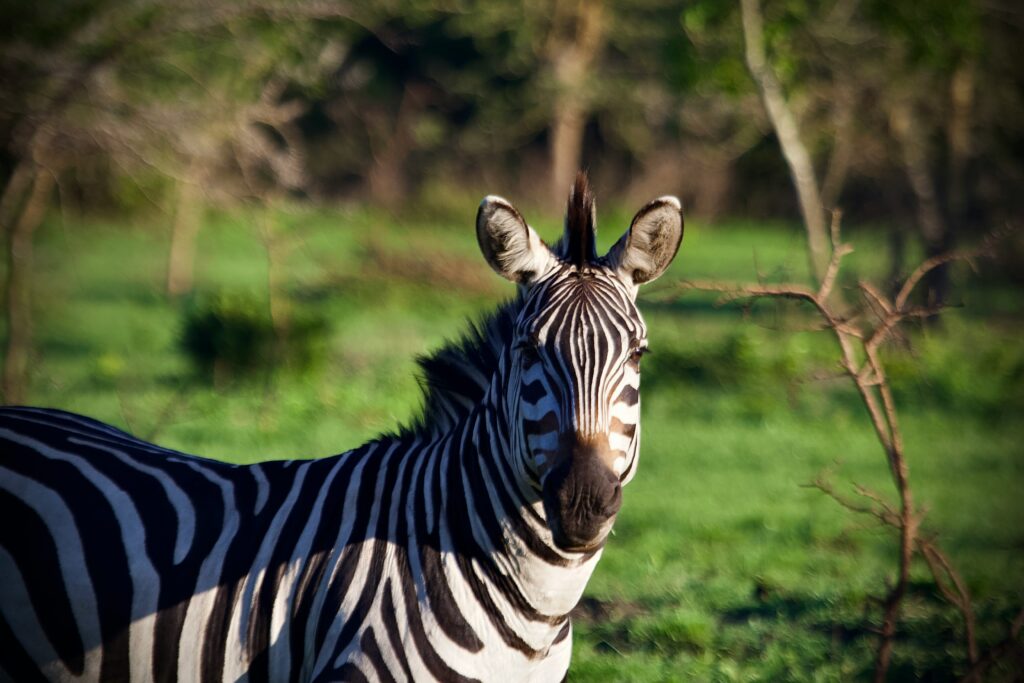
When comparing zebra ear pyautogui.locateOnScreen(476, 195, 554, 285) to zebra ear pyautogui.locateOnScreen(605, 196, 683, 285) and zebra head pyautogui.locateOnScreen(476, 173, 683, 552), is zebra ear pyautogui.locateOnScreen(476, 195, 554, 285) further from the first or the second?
zebra ear pyautogui.locateOnScreen(605, 196, 683, 285)

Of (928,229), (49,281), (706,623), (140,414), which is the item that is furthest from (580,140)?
(706,623)

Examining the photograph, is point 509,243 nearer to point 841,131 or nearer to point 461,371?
point 461,371

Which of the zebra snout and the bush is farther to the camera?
the bush

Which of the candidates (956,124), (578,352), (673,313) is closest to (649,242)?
(578,352)

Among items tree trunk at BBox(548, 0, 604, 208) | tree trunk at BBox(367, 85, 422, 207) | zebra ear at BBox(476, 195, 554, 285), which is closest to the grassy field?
zebra ear at BBox(476, 195, 554, 285)

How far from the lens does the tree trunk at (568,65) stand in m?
28.2

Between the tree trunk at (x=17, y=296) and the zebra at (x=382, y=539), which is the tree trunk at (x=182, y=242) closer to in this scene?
the tree trunk at (x=17, y=296)

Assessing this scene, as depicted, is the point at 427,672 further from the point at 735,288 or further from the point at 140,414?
the point at 140,414

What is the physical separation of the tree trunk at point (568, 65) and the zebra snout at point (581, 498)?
2499 centimetres

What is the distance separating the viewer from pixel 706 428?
9.93 meters

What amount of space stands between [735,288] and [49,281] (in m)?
12.7

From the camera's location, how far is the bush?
35.1 feet

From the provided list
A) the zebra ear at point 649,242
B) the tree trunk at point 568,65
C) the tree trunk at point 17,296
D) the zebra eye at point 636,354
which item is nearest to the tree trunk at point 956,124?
the tree trunk at point 17,296

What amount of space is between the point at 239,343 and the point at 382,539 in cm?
825
